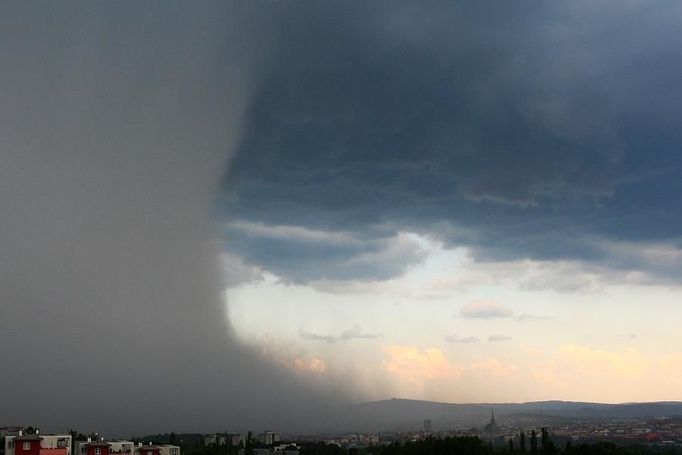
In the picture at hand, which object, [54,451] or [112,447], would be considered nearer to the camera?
[54,451]

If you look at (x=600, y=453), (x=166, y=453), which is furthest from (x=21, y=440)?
(x=600, y=453)

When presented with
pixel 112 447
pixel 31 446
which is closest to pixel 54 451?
pixel 31 446

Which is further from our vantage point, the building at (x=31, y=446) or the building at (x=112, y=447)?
the building at (x=112, y=447)

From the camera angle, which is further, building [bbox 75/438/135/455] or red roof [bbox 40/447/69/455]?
building [bbox 75/438/135/455]

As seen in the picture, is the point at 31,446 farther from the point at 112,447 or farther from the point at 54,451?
the point at 112,447

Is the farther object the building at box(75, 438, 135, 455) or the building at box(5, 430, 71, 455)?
the building at box(75, 438, 135, 455)

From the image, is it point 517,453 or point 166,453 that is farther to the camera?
point 517,453

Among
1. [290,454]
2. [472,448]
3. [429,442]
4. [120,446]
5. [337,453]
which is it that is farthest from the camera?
[337,453]

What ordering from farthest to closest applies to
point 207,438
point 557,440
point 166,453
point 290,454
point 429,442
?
point 557,440
point 207,438
point 290,454
point 429,442
point 166,453

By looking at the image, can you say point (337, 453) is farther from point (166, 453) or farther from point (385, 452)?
point (166, 453)

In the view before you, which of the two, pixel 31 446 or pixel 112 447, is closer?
pixel 31 446
